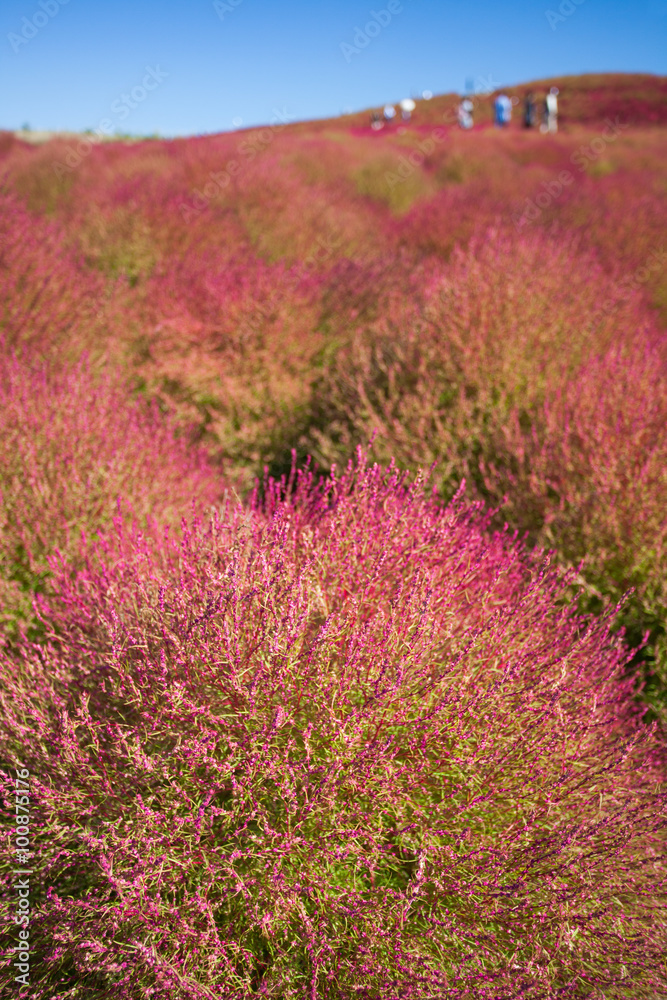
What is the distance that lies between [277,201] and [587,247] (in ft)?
11.2

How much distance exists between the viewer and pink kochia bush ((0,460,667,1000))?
49.3 inches

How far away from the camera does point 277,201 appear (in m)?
6.08

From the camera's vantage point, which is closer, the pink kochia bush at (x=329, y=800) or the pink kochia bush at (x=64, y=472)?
the pink kochia bush at (x=329, y=800)

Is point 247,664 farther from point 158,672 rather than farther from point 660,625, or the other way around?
point 660,625

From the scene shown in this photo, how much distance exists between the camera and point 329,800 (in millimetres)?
1322

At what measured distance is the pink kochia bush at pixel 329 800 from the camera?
125 cm

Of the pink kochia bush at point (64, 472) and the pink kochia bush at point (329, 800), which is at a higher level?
the pink kochia bush at point (64, 472)

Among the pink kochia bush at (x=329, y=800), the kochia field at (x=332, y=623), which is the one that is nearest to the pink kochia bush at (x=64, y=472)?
the kochia field at (x=332, y=623)

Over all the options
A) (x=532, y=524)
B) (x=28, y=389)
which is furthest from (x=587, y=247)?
(x=28, y=389)

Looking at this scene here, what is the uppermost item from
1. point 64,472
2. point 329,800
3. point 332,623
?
point 64,472

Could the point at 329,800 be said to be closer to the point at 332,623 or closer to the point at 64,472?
the point at 332,623

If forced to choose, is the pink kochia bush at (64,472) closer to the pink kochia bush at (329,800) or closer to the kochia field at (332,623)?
the kochia field at (332,623)

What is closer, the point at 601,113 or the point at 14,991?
the point at 14,991

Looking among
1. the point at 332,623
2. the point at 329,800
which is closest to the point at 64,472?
the point at 332,623
